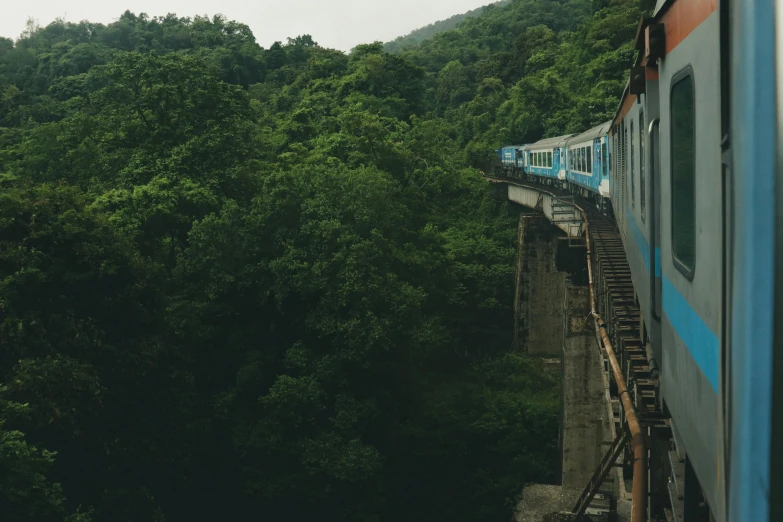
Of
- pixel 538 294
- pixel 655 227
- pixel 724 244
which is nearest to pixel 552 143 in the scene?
pixel 538 294

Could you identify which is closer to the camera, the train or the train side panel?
the train

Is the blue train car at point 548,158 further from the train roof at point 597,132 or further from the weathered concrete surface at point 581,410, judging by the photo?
the weathered concrete surface at point 581,410

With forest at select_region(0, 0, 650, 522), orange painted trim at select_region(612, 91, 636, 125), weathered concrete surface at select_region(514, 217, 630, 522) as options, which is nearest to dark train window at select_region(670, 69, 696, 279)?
orange painted trim at select_region(612, 91, 636, 125)

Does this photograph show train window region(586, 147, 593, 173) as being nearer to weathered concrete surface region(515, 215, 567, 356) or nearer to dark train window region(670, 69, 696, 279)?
weathered concrete surface region(515, 215, 567, 356)

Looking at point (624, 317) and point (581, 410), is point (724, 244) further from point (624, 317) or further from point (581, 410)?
point (581, 410)

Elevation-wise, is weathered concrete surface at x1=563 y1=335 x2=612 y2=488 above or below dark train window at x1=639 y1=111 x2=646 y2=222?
below

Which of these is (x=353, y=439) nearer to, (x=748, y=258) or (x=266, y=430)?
(x=266, y=430)

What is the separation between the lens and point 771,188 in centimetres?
180

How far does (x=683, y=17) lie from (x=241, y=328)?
58.7ft

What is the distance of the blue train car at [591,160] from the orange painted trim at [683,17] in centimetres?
1096

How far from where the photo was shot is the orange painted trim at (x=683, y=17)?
8.87 ft

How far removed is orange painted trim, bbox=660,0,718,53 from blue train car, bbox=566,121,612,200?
11.0 m

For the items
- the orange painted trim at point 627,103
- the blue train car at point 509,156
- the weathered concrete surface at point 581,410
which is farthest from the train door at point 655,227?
the blue train car at point 509,156

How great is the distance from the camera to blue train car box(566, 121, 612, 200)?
58.0 ft
